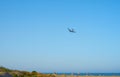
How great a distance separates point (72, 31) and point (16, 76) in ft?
29.7

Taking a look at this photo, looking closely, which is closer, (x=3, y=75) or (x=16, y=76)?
(x=3, y=75)

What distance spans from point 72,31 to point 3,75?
1871cm

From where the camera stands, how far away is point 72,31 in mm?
38125

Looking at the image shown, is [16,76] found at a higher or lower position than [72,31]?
lower

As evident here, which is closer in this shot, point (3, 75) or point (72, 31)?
point (3, 75)

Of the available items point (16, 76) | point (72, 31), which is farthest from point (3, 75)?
point (72, 31)

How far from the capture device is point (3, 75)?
67.3 ft

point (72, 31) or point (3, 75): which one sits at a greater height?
point (72, 31)

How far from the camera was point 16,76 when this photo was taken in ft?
113

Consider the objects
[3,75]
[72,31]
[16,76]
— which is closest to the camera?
[3,75]

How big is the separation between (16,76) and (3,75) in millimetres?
14209

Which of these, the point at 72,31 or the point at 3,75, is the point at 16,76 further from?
the point at 3,75

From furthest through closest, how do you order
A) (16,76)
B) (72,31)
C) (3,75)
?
(72,31) → (16,76) → (3,75)
